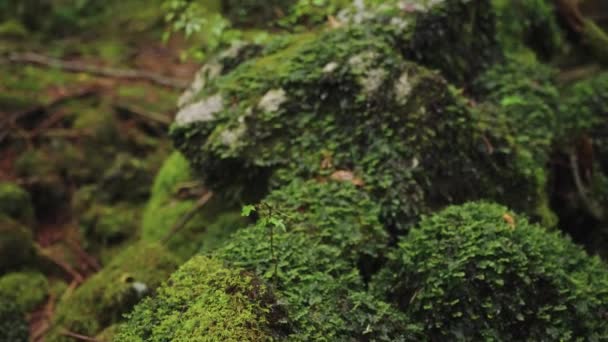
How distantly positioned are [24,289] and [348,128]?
3.66 metres

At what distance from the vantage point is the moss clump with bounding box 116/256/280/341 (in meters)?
2.90

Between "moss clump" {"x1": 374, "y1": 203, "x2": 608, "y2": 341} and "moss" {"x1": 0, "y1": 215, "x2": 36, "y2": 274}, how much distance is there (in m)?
4.19

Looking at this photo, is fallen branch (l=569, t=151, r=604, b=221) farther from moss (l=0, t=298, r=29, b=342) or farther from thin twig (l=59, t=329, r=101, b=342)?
moss (l=0, t=298, r=29, b=342)

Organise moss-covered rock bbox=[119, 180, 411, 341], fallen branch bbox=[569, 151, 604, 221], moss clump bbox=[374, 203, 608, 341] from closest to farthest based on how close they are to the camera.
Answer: moss-covered rock bbox=[119, 180, 411, 341] < moss clump bbox=[374, 203, 608, 341] < fallen branch bbox=[569, 151, 604, 221]

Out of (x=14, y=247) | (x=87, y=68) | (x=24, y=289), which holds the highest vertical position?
(x=87, y=68)

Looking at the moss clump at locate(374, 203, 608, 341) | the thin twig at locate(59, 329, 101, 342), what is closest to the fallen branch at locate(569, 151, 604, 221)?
the moss clump at locate(374, 203, 608, 341)

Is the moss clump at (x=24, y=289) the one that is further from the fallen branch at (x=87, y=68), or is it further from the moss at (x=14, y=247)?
the fallen branch at (x=87, y=68)

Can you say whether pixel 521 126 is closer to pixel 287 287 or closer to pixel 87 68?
pixel 287 287

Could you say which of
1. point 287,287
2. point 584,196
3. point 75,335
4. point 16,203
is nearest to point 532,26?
→ point 584,196

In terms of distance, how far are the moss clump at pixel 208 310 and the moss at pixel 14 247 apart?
3.39 metres

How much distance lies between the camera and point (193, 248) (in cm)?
547

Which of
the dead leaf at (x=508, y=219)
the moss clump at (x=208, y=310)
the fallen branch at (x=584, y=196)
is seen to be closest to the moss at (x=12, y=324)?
the moss clump at (x=208, y=310)

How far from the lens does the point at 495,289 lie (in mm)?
3537

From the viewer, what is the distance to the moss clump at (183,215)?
536 centimetres
